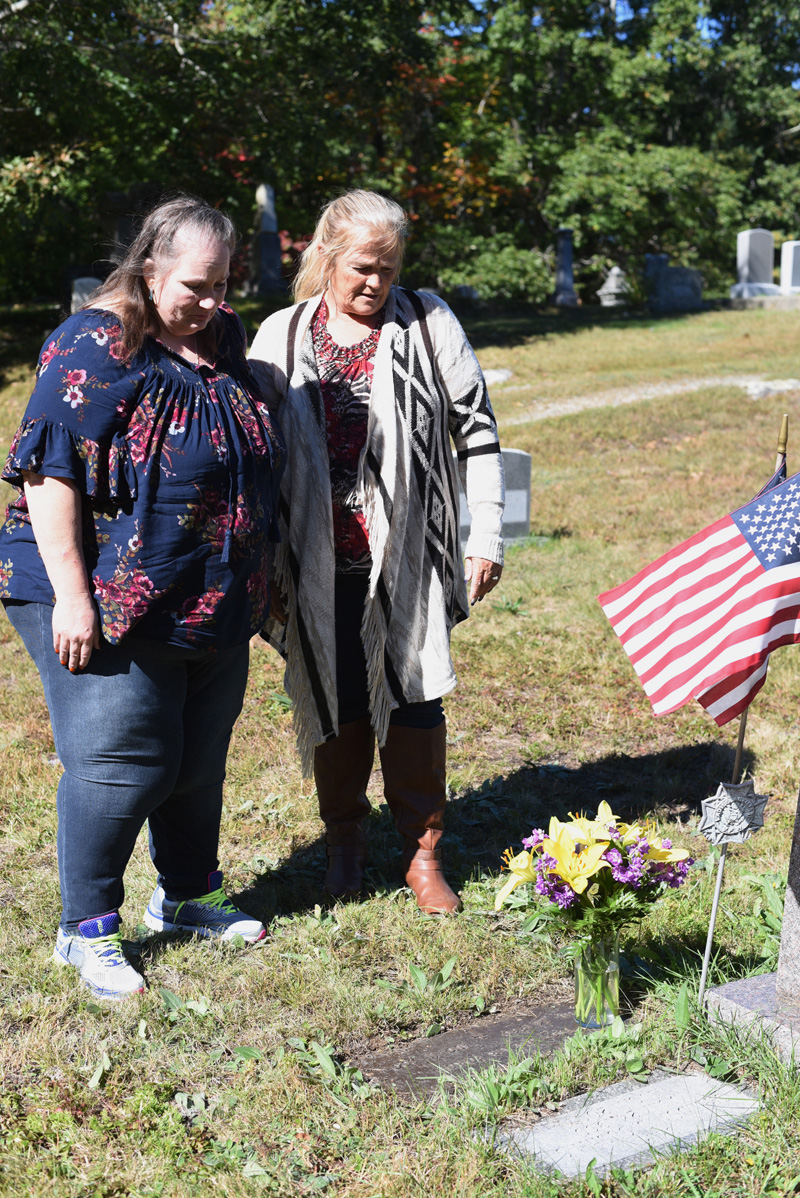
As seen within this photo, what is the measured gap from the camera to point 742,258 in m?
21.9

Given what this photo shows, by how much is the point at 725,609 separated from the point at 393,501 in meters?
0.98

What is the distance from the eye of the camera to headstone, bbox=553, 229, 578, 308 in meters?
23.2

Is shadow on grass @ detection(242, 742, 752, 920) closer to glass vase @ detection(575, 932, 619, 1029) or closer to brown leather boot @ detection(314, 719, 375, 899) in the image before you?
brown leather boot @ detection(314, 719, 375, 899)

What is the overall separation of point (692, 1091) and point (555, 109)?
86.9ft

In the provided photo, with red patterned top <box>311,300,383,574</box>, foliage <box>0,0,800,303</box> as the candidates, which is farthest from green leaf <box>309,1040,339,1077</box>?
foliage <box>0,0,800,303</box>

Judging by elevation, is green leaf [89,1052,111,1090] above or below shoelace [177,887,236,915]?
below

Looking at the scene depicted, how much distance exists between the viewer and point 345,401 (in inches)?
120

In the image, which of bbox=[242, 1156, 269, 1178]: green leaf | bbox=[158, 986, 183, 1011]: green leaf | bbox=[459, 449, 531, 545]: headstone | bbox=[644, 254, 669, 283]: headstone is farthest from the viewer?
bbox=[644, 254, 669, 283]: headstone

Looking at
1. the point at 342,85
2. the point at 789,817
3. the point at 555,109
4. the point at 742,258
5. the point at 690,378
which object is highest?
the point at 555,109

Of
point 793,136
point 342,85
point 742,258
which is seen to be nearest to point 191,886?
point 342,85

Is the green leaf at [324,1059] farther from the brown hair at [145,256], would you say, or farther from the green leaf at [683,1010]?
the brown hair at [145,256]

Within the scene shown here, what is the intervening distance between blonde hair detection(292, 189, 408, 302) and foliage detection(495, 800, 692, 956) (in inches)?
62.7

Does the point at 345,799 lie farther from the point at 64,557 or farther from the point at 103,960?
the point at 64,557

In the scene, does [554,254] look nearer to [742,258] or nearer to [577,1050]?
[742,258]
